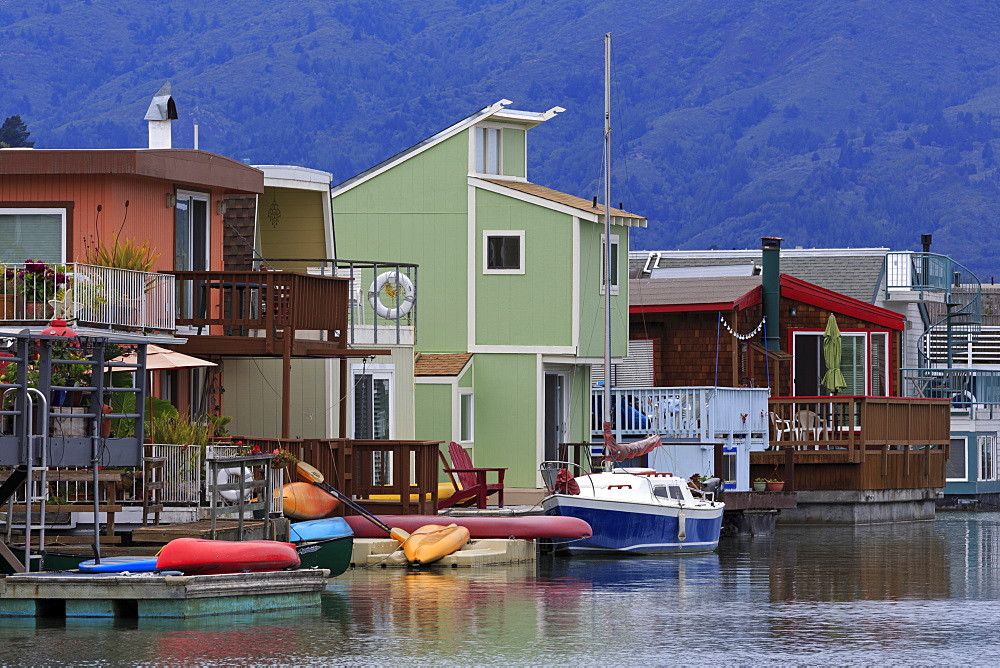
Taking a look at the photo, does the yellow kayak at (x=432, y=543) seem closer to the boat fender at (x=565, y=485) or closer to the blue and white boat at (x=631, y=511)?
the blue and white boat at (x=631, y=511)

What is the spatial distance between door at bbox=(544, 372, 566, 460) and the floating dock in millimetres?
20762

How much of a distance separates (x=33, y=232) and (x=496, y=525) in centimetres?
876

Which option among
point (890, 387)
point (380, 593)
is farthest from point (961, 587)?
point (890, 387)

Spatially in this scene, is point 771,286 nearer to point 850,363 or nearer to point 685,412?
point 850,363

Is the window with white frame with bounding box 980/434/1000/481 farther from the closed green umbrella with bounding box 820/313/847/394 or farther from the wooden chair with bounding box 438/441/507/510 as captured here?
the wooden chair with bounding box 438/441/507/510

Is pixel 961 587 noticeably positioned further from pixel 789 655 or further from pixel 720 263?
pixel 720 263

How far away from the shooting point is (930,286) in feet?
186

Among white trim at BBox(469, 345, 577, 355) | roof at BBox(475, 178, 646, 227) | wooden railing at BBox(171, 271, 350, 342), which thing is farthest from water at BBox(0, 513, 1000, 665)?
roof at BBox(475, 178, 646, 227)

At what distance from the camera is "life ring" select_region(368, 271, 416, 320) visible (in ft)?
119

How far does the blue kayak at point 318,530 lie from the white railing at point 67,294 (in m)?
4.25

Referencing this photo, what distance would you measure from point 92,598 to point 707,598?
8.85 meters

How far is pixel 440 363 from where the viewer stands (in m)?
41.0

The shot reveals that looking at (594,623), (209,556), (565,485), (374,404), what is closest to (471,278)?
(374,404)

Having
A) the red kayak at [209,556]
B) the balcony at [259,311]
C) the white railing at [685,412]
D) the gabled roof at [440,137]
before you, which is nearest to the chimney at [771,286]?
the white railing at [685,412]
